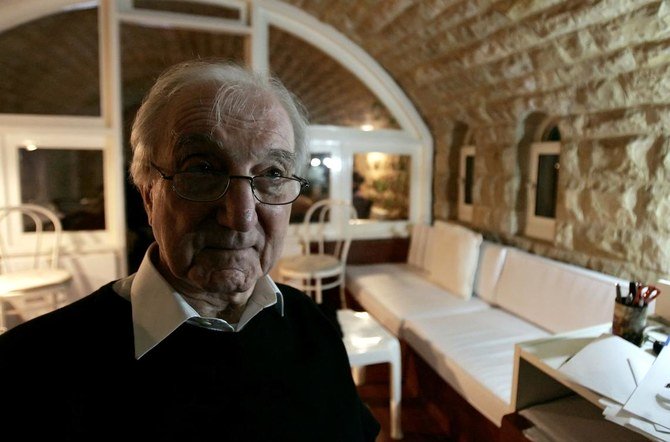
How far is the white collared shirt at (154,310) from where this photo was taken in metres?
0.74

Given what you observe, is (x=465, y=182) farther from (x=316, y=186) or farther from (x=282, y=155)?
(x=282, y=155)

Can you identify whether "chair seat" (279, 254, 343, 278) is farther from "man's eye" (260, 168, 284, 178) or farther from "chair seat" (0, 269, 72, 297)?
"man's eye" (260, 168, 284, 178)

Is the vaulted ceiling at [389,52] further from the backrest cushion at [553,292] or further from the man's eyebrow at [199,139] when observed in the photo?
the man's eyebrow at [199,139]

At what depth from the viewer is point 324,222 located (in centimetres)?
407

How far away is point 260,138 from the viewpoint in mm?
783

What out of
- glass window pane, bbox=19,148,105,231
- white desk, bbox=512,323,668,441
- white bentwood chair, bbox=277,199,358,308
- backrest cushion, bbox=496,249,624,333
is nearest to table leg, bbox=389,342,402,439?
white desk, bbox=512,323,668,441

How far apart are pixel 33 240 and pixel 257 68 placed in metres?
2.12

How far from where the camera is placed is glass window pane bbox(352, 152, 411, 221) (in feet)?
13.6

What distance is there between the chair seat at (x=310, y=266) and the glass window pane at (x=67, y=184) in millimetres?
1515

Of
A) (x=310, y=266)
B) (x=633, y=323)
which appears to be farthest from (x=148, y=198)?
(x=310, y=266)

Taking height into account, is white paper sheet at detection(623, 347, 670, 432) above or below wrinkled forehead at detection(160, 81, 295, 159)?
below

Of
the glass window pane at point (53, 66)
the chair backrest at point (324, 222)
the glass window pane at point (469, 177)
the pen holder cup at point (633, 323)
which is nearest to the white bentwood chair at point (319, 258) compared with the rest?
the chair backrest at point (324, 222)

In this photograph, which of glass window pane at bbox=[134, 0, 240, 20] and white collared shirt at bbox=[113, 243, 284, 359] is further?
glass window pane at bbox=[134, 0, 240, 20]

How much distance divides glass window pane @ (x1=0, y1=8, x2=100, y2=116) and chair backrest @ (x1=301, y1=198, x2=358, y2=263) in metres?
1.91
